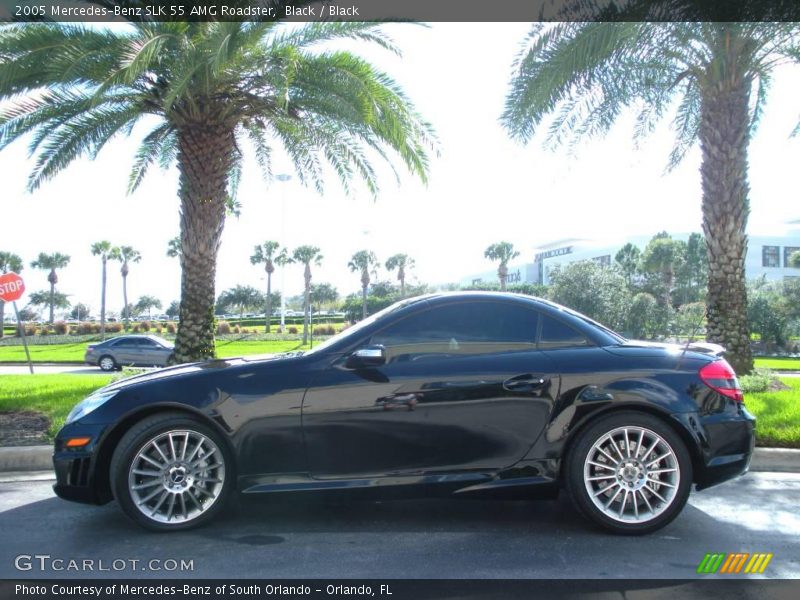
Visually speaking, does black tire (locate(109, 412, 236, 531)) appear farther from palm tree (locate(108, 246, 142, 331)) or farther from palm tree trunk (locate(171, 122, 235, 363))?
palm tree (locate(108, 246, 142, 331))

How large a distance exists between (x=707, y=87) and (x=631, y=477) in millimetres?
8590

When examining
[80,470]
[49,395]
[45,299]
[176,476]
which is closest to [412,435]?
[176,476]

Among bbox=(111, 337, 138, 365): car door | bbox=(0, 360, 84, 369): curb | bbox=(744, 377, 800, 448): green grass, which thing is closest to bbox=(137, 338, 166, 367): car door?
bbox=(111, 337, 138, 365): car door

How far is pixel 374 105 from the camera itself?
1003 cm

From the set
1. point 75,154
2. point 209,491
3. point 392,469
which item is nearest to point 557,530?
point 392,469

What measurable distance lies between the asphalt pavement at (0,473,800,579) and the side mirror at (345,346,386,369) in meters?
0.91

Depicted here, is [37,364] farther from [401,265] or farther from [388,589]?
[388,589]

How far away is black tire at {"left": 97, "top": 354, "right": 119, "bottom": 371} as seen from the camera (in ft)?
82.8

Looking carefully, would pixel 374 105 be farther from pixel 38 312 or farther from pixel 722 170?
pixel 38 312

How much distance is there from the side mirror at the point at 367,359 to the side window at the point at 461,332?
102 millimetres

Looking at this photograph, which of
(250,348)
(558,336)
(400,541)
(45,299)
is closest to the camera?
(400,541)

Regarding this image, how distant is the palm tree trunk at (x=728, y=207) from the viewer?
10.6 m

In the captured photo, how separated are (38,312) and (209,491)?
367 ft

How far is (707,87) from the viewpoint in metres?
10.7
